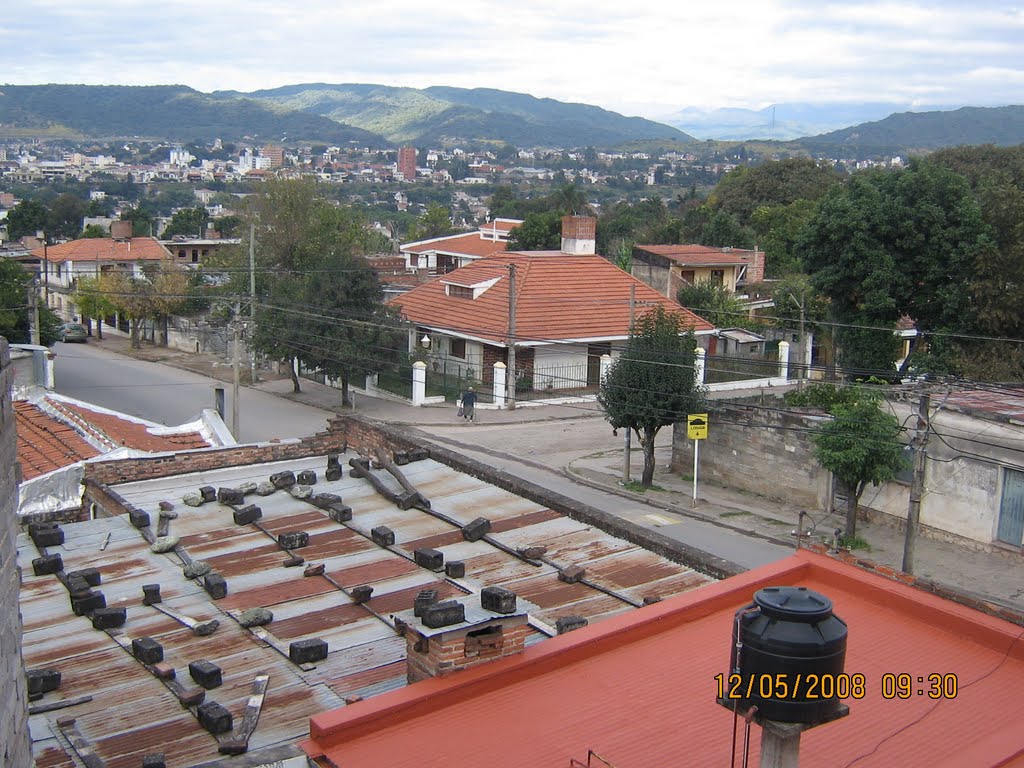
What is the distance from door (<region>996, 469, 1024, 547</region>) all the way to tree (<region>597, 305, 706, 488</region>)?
23.9 ft

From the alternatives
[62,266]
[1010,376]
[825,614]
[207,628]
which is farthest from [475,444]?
[62,266]

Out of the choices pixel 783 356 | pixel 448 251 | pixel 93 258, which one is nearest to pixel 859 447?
pixel 783 356

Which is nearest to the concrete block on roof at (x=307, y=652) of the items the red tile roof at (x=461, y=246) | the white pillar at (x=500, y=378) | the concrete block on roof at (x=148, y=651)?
the concrete block on roof at (x=148, y=651)

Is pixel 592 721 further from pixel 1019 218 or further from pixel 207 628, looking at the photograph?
pixel 1019 218

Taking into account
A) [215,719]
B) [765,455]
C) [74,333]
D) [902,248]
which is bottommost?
[74,333]

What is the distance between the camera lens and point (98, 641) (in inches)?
362

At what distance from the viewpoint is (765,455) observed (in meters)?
24.0

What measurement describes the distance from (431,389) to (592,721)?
1158 inches

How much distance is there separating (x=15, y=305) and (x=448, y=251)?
27.7 meters

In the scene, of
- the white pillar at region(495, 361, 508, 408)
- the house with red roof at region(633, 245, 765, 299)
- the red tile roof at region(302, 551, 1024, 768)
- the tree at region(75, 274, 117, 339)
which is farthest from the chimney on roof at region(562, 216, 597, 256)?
the red tile roof at region(302, 551, 1024, 768)

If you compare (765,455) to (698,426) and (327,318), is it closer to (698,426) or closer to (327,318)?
(698,426)

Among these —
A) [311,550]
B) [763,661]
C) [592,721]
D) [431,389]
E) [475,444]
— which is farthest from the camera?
[431,389]

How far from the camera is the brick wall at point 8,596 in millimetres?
4258

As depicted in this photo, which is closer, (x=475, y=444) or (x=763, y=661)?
(x=763, y=661)
